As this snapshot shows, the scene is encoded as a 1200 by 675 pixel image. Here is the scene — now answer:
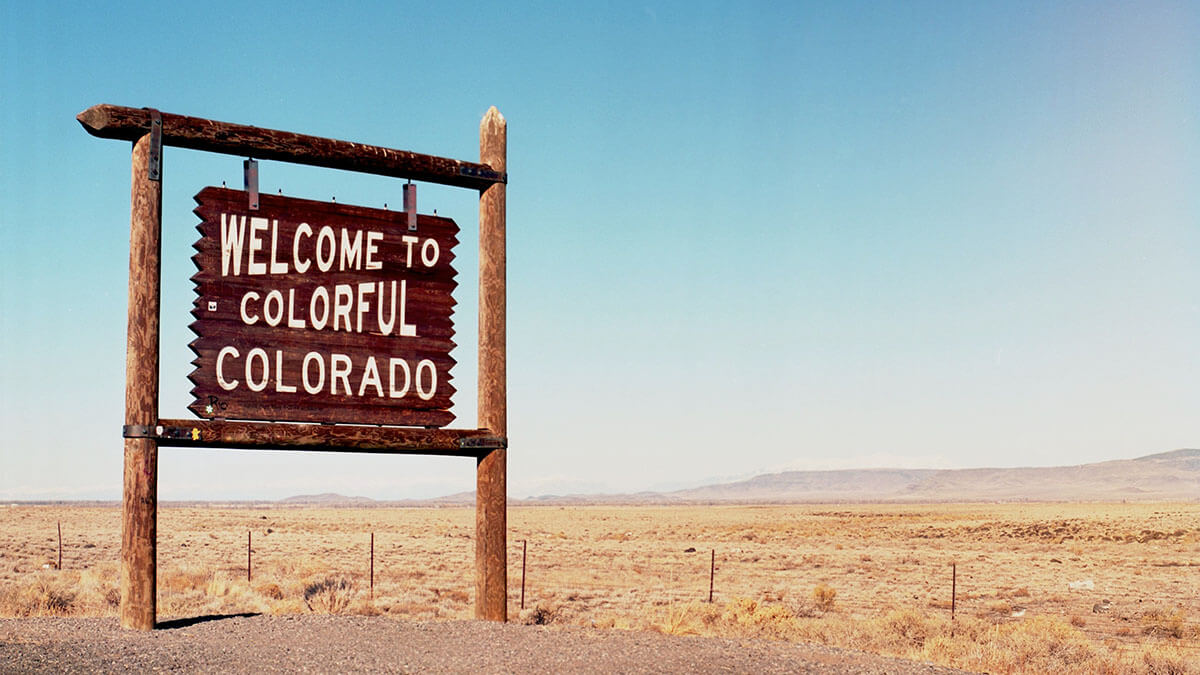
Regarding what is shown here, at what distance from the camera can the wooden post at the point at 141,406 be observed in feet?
30.2

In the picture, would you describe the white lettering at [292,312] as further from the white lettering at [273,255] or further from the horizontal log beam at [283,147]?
the horizontal log beam at [283,147]

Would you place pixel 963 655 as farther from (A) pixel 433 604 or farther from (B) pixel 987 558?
(B) pixel 987 558

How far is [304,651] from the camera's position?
8.49 meters

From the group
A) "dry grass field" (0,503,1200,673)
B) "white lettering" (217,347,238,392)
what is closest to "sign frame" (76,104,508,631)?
"white lettering" (217,347,238,392)

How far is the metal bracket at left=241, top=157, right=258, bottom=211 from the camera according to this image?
9844mm

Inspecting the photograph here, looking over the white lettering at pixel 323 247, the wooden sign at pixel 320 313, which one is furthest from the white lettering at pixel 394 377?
the white lettering at pixel 323 247

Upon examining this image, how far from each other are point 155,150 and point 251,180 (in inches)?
32.7

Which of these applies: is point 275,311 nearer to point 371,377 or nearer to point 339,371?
point 339,371

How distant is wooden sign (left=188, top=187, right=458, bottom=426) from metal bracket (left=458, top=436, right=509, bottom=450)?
0.29 m

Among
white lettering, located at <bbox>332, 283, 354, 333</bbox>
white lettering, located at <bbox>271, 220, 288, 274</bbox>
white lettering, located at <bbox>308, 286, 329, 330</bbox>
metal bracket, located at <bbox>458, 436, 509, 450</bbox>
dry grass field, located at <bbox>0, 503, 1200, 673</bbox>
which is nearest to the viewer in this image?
white lettering, located at <bbox>271, 220, 288, 274</bbox>

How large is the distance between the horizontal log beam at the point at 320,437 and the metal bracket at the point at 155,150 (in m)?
2.14

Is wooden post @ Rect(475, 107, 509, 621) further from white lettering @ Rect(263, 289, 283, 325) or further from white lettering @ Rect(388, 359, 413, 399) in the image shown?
white lettering @ Rect(263, 289, 283, 325)

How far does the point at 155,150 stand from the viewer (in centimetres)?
953

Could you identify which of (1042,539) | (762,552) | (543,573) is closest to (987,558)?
(762,552)
